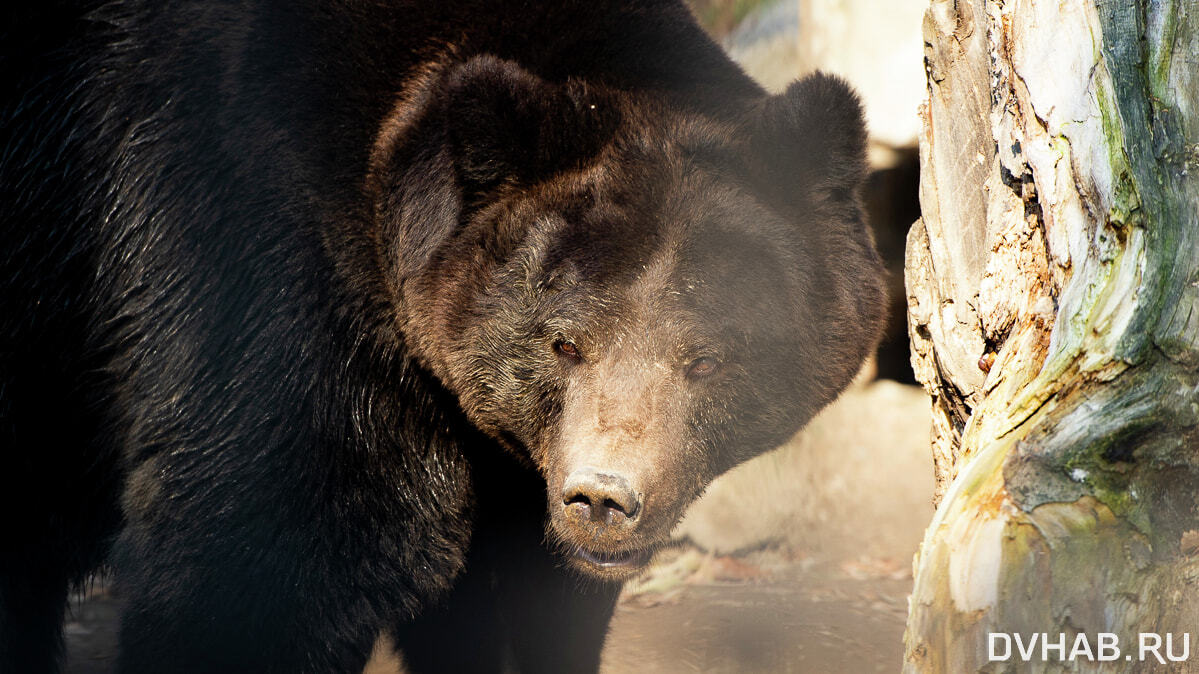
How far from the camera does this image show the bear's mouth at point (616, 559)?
3.54 m

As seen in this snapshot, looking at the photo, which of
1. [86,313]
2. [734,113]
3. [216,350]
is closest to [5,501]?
[86,313]

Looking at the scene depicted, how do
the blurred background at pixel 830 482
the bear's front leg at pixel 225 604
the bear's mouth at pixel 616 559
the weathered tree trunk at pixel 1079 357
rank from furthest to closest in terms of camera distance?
the blurred background at pixel 830 482 < the bear's mouth at pixel 616 559 < the bear's front leg at pixel 225 604 < the weathered tree trunk at pixel 1079 357

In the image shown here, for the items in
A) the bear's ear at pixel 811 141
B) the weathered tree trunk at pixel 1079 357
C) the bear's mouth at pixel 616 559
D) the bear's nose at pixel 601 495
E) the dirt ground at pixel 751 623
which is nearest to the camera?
the weathered tree trunk at pixel 1079 357

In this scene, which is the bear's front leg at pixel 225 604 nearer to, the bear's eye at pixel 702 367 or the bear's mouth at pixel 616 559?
the bear's mouth at pixel 616 559

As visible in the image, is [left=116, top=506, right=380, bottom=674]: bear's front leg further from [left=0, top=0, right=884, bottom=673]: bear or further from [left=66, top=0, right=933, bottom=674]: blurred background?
[left=66, top=0, right=933, bottom=674]: blurred background

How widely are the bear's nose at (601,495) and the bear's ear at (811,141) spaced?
1215mm

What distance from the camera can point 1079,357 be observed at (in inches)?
93.0

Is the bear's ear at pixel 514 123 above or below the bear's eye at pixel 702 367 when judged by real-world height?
above

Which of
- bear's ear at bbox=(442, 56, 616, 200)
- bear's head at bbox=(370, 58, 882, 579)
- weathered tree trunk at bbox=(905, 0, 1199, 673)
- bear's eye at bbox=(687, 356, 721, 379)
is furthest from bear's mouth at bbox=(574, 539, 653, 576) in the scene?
bear's ear at bbox=(442, 56, 616, 200)

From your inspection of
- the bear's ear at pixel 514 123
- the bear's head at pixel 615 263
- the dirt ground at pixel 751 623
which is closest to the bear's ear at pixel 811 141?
the bear's head at pixel 615 263

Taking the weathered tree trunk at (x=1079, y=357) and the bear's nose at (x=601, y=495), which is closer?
the weathered tree trunk at (x=1079, y=357)

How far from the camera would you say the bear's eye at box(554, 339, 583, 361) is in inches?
138

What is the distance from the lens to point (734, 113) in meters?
3.82

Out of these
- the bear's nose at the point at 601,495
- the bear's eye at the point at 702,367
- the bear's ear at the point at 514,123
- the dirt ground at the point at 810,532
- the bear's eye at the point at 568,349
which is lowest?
the dirt ground at the point at 810,532
